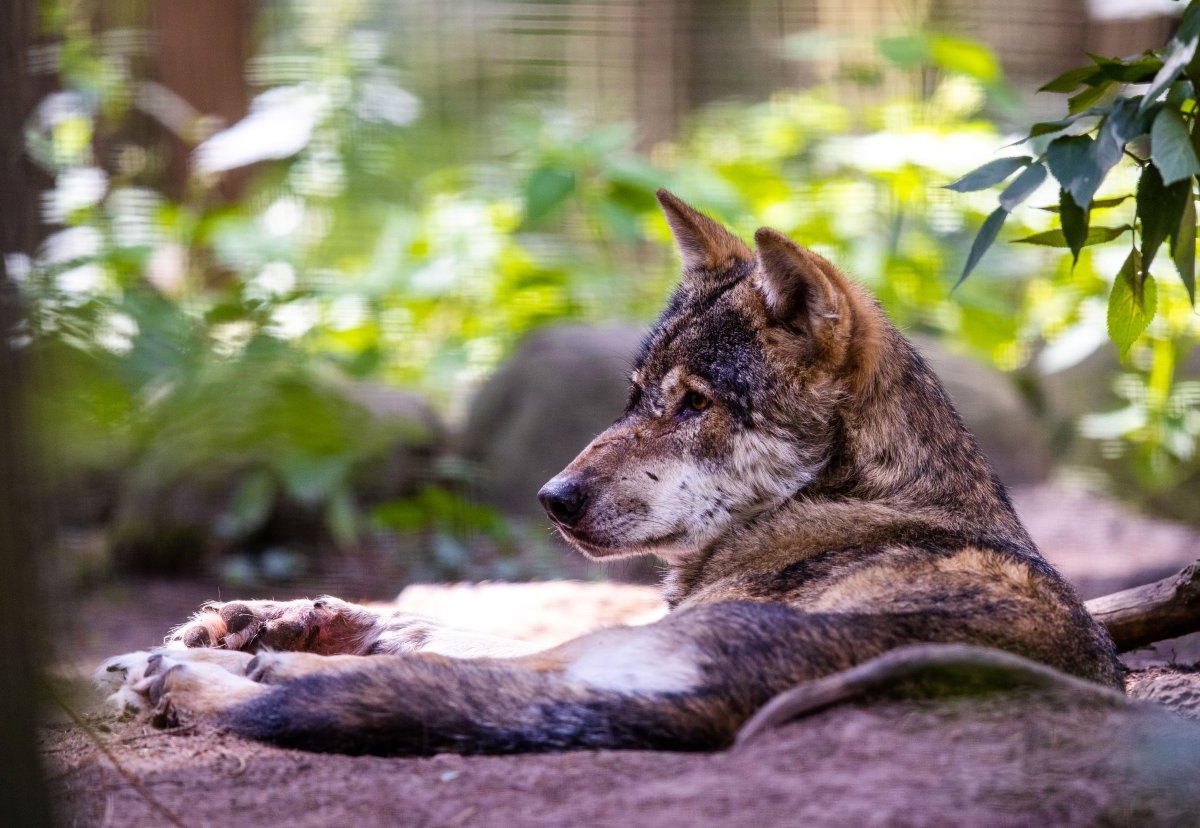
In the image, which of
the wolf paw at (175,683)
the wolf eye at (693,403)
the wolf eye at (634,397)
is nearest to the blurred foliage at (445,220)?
the wolf eye at (634,397)

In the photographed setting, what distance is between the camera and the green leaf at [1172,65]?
265cm

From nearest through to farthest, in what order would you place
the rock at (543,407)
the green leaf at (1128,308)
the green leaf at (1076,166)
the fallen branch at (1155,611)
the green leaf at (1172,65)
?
the green leaf at (1172,65), the green leaf at (1076,166), the green leaf at (1128,308), the fallen branch at (1155,611), the rock at (543,407)

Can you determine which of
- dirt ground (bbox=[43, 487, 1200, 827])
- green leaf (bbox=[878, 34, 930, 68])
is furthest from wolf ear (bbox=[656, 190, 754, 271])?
green leaf (bbox=[878, 34, 930, 68])

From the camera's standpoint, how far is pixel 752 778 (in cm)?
227

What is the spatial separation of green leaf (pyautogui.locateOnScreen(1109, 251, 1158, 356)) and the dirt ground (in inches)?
45.3

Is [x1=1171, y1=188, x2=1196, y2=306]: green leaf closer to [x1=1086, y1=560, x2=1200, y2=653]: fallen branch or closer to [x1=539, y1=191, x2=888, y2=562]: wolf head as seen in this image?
[x1=539, y1=191, x2=888, y2=562]: wolf head

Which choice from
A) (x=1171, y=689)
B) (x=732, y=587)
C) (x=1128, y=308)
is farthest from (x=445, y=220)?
(x=1171, y=689)

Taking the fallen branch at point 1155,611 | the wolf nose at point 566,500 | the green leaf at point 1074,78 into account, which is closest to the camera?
the green leaf at point 1074,78

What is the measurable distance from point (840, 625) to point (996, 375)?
686cm

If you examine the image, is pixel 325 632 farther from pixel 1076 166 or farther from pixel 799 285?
pixel 1076 166

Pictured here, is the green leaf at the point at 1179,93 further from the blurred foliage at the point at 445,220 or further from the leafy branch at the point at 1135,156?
the blurred foliage at the point at 445,220

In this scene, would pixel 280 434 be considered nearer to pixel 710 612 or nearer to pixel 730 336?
pixel 730 336

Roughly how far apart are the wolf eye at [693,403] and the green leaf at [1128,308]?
114 centimetres

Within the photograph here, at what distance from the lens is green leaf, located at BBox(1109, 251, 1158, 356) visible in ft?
10.7
